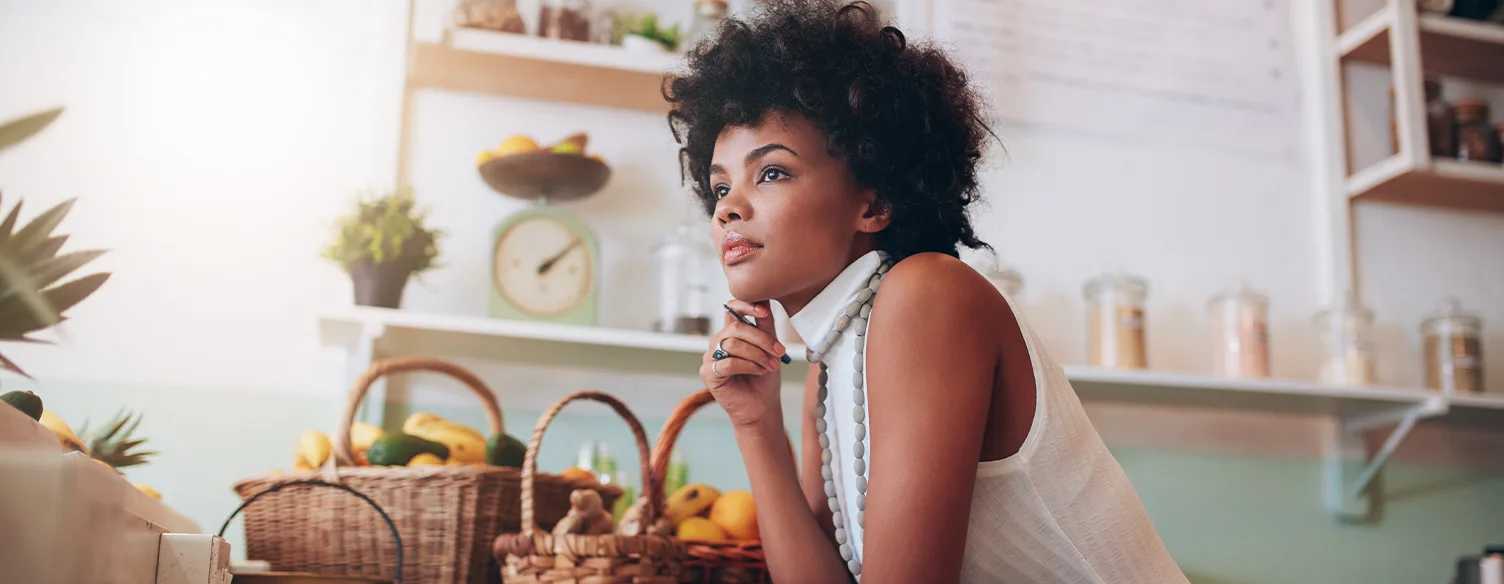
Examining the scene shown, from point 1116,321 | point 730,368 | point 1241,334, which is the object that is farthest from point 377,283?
point 1241,334

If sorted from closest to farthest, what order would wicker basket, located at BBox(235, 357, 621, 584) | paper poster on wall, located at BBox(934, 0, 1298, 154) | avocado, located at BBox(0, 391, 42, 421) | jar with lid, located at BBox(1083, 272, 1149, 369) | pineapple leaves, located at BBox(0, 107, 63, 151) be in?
pineapple leaves, located at BBox(0, 107, 63, 151) → avocado, located at BBox(0, 391, 42, 421) → wicker basket, located at BBox(235, 357, 621, 584) → jar with lid, located at BBox(1083, 272, 1149, 369) → paper poster on wall, located at BBox(934, 0, 1298, 154)

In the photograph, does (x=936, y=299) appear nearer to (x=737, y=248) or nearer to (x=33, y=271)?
(x=737, y=248)

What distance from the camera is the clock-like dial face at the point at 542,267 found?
5.57 ft

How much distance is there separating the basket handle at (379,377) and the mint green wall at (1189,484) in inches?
9.5

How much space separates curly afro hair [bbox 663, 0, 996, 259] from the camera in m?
0.99

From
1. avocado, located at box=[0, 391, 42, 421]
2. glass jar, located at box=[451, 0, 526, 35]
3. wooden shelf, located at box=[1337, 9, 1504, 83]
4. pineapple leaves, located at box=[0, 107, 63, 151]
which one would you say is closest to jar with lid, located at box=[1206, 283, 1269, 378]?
wooden shelf, located at box=[1337, 9, 1504, 83]

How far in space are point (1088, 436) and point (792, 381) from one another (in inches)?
36.1

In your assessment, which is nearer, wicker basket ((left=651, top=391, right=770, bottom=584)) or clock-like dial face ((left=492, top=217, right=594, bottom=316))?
wicker basket ((left=651, top=391, right=770, bottom=584))

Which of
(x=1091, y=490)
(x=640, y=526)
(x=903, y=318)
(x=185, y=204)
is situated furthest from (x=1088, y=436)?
(x=185, y=204)

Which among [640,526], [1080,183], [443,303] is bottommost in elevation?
[640,526]

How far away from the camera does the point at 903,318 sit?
92 cm

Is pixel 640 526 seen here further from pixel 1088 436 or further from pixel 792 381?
pixel 792 381

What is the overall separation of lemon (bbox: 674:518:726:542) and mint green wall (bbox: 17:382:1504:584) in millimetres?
474

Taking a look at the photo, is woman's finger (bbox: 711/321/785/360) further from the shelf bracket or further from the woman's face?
the shelf bracket
